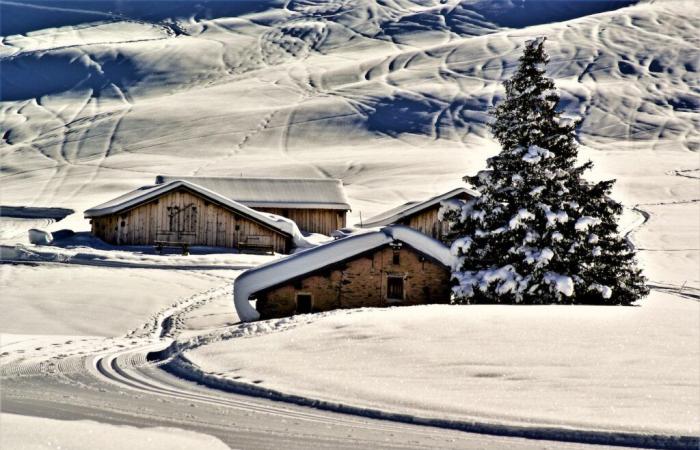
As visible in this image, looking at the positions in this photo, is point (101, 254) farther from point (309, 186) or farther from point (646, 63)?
point (646, 63)

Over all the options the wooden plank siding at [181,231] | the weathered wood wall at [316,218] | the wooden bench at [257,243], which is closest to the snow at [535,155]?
the wooden bench at [257,243]

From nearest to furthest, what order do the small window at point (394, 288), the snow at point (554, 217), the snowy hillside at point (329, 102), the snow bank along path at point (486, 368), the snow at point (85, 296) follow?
the snow bank along path at point (486, 368) → the snow at point (554, 217) → the snow at point (85, 296) → the small window at point (394, 288) → the snowy hillside at point (329, 102)

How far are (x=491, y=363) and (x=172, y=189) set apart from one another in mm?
32211

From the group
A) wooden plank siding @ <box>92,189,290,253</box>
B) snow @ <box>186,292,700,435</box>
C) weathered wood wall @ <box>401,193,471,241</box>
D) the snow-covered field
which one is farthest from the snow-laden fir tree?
wooden plank siding @ <box>92,189,290,253</box>

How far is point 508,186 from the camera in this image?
23375 mm

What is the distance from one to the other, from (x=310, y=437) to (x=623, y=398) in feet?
16.3

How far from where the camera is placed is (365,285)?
78.5 ft

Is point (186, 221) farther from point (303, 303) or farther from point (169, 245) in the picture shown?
point (303, 303)

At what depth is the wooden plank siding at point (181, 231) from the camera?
147 feet

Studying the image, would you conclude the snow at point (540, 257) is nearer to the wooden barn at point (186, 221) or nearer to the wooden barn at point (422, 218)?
the wooden barn at point (422, 218)

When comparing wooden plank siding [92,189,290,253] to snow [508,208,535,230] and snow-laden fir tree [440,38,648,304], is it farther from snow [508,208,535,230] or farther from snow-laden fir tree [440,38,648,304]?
snow [508,208,535,230]

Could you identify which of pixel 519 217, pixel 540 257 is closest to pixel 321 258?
pixel 519 217

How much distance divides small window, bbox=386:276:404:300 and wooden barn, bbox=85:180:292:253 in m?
21.4

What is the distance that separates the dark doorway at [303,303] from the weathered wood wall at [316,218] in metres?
29.3
